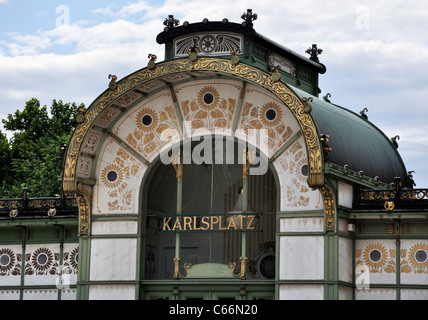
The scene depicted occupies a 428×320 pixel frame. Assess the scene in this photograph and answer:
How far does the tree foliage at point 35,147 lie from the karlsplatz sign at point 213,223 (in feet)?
56.9

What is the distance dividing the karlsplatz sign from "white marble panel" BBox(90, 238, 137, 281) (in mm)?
1206

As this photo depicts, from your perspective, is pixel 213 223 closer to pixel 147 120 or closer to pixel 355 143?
pixel 147 120

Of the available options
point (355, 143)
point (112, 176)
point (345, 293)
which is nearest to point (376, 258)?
point (345, 293)

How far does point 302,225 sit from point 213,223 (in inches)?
118

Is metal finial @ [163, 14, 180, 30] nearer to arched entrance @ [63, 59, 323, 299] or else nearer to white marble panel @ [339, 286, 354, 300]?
arched entrance @ [63, 59, 323, 299]

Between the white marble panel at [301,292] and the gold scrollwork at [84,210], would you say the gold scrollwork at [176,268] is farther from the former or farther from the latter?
the white marble panel at [301,292]

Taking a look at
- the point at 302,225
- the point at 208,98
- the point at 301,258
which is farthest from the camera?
the point at 208,98

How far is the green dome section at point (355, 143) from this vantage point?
31653mm

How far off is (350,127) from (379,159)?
152cm

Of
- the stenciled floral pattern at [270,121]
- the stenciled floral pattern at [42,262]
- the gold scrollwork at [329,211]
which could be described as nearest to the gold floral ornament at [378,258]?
the gold scrollwork at [329,211]

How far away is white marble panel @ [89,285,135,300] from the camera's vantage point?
3216cm

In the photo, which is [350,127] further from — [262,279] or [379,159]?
[262,279]

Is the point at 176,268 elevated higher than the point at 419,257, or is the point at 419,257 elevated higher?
the point at 419,257

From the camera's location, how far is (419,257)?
3053 cm
